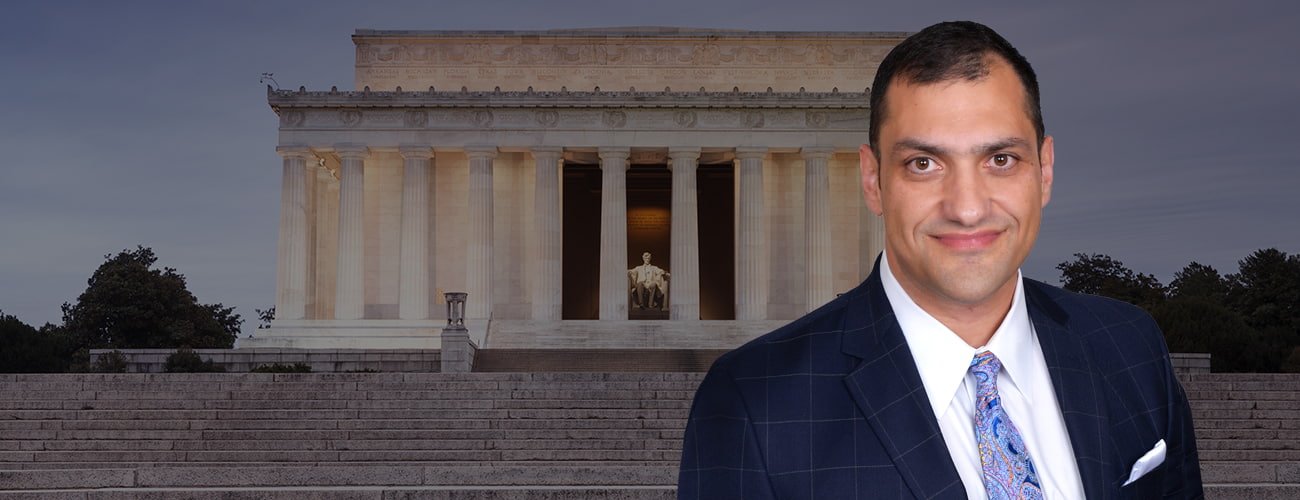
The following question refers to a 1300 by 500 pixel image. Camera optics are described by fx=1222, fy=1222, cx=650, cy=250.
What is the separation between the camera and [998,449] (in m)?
2.83

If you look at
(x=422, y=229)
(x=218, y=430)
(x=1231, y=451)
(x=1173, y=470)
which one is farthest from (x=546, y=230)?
(x=1173, y=470)

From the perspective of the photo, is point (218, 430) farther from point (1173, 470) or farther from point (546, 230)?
point (546, 230)

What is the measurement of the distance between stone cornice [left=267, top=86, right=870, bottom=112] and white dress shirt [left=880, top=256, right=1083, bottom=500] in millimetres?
48647

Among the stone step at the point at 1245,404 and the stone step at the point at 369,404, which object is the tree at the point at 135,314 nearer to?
the stone step at the point at 369,404

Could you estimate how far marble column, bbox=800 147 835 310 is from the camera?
52.1m

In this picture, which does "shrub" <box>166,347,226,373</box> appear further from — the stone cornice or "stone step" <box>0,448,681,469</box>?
the stone cornice

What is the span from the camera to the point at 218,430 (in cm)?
2302

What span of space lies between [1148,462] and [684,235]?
1939 inches

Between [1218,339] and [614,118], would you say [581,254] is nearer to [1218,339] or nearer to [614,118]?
[614,118]

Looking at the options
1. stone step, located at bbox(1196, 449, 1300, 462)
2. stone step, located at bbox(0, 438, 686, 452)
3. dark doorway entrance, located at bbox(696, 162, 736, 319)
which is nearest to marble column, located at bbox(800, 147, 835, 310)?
dark doorway entrance, located at bbox(696, 162, 736, 319)

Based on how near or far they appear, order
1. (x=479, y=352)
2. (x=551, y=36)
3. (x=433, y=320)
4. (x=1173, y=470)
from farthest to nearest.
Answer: (x=551, y=36), (x=433, y=320), (x=479, y=352), (x=1173, y=470)

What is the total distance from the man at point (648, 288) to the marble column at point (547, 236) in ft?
13.2

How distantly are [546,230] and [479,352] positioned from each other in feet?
41.4

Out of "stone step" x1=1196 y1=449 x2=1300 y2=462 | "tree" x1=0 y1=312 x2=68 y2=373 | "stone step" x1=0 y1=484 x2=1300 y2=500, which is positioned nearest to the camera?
"stone step" x1=0 y1=484 x2=1300 y2=500
